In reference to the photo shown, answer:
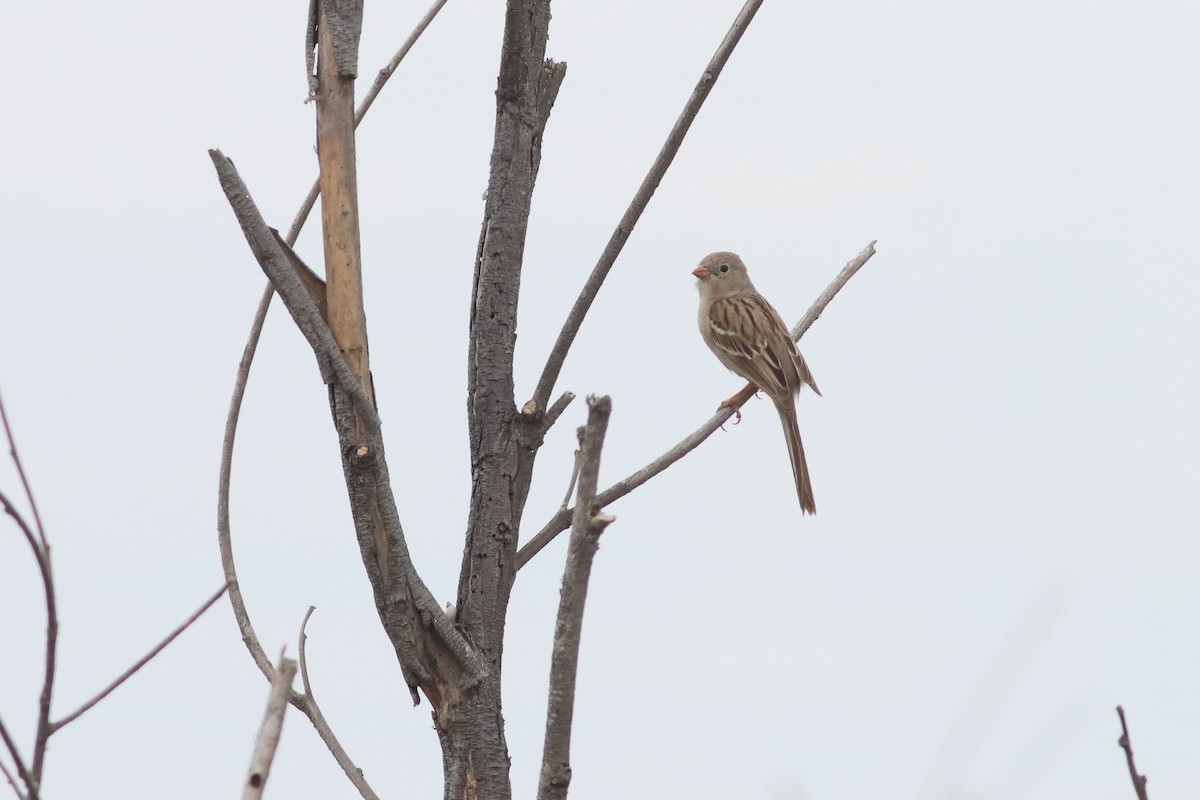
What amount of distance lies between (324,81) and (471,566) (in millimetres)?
1123

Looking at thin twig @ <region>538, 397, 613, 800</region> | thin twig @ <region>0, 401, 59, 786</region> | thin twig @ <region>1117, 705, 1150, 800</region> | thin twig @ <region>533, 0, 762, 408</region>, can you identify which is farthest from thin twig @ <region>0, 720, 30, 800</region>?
thin twig @ <region>533, 0, 762, 408</region>

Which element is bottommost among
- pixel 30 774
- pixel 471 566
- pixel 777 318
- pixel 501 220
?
pixel 30 774

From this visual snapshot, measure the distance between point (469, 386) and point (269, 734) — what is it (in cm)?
172

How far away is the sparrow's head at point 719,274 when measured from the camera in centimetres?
876

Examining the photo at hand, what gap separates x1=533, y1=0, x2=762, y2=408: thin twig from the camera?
3.26 metres

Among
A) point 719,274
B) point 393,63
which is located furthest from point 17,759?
point 719,274

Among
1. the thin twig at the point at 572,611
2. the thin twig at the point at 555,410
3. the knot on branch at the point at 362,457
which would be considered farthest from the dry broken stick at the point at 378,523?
the thin twig at the point at 572,611

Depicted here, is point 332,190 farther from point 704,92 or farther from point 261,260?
point 704,92

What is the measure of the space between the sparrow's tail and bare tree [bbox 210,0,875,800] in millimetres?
3878

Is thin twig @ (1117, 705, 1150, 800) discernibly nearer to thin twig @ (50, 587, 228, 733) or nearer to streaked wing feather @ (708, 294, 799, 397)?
thin twig @ (50, 587, 228, 733)

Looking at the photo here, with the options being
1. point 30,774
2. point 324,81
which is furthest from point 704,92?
point 30,774

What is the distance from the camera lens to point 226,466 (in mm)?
3252

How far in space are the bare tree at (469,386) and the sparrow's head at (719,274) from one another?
528cm

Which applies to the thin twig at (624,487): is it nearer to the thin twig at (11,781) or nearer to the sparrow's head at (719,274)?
the thin twig at (11,781)
